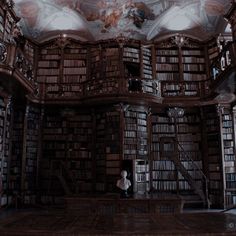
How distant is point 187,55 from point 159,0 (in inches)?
89.8

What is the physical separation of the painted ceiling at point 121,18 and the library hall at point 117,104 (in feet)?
0.12

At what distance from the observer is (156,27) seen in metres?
12.2

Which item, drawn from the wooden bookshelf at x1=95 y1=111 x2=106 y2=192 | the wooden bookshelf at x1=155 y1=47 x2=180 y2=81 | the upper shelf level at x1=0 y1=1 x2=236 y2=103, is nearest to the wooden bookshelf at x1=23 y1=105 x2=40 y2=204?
the upper shelf level at x1=0 y1=1 x2=236 y2=103

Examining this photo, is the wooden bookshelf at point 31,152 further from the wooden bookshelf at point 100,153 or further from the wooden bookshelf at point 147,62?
the wooden bookshelf at point 147,62

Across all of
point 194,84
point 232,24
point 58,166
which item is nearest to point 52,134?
point 58,166

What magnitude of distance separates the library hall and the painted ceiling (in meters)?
0.04

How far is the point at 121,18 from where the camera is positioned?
12062 mm

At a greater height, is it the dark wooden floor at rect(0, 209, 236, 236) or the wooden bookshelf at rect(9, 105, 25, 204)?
the wooden bookshelf at rect(9, 105, 25, 204)

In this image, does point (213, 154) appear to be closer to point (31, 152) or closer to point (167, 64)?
point (167, 64)

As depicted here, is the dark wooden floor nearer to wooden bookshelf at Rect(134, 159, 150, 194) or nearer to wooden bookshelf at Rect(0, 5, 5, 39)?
wooden bookshelf at Rect(134, 159, 150, 194)

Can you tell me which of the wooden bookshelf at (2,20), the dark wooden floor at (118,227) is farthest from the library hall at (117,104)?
the dark wooden floor at (118,227)

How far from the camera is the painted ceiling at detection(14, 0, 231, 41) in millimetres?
11484

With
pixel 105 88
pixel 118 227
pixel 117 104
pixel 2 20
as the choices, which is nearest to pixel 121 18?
pixel 105 88

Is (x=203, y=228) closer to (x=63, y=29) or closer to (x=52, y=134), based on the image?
(x=52, y=134)
